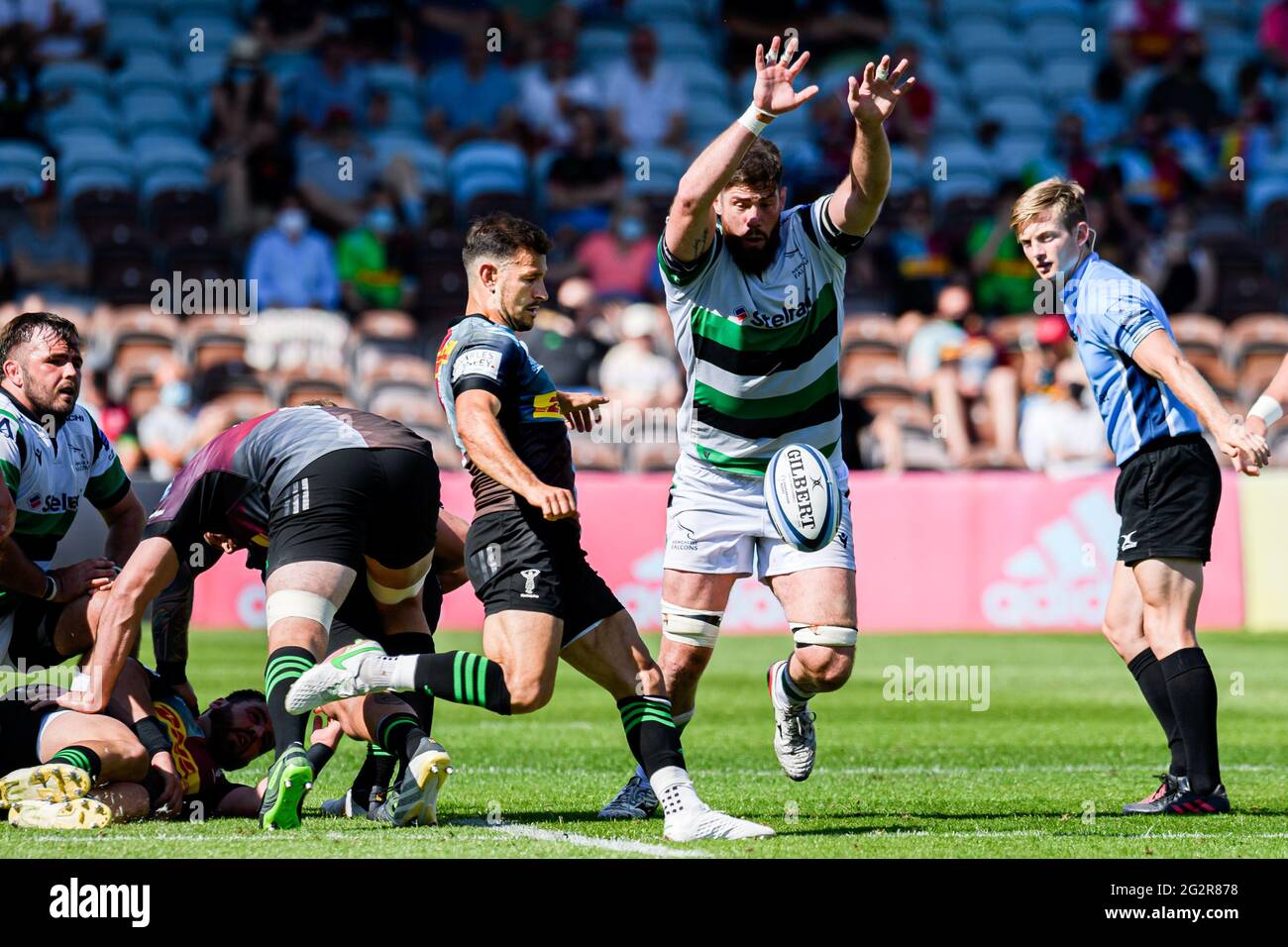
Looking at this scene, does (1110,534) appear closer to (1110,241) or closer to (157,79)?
(1110,241)

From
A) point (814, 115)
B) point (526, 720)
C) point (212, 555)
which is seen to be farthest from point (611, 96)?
point (212, 555)

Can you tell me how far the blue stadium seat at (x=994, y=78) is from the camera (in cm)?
2556

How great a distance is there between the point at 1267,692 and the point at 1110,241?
1008 centimetres

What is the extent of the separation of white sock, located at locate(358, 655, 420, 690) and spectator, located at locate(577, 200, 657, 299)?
13511 millimetres

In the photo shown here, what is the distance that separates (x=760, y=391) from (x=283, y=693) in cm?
226

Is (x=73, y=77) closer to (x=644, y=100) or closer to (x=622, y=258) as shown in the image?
(x=644, y=100)

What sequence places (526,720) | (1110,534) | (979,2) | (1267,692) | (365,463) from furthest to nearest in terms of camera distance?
(979,2), (1110,534), (1267,692), (526,720), (365,463)

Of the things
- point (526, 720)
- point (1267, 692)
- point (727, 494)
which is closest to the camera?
point (727, 494)

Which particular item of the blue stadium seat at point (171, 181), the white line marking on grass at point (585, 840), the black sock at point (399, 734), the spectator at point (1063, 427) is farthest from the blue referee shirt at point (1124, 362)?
the blue stadium seat at point (171, 181)

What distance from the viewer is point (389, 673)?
6656 mm

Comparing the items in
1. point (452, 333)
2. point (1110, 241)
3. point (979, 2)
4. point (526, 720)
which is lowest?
point (526, 720)

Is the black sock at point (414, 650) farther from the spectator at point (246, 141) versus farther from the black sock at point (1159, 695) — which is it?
the spectator at point (246, 141)

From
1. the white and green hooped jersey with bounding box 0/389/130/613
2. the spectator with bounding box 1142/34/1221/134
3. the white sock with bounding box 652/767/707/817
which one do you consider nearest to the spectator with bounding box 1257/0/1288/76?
the spectator with bounding box 1142/34/1221/134

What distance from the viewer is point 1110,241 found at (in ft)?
71.9
